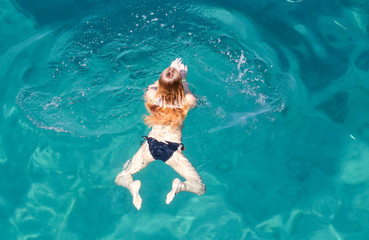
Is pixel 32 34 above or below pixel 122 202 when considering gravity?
above

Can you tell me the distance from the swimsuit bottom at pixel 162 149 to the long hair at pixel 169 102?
323 mm

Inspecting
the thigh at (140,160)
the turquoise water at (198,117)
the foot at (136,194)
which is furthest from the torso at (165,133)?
the foot at (136,194)

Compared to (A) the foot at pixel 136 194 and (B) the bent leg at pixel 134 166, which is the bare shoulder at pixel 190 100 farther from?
(A) the foot at pixel 136 194

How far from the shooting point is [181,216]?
652 cm

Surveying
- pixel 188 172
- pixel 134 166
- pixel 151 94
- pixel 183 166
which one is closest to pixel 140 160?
pixel 134 166

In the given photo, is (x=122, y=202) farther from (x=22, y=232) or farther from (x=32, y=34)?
(x=32, y=34)

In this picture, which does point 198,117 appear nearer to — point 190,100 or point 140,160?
point 190,100

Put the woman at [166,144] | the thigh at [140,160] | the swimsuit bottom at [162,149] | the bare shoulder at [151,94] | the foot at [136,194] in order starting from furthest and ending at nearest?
the bare shoulder at [151,94] < the thigh at [140,160] < the swimsuit bottom at [162,149] < the woman at [166,144] < the foot at [136,194]

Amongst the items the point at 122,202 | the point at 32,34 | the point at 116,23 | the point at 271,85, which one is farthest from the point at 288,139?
the point at 32,34

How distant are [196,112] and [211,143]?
686mm

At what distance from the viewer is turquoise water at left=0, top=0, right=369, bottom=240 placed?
6.49m

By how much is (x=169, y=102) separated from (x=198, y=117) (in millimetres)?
1469

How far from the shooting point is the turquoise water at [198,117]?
6.49m

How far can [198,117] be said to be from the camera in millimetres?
7113
